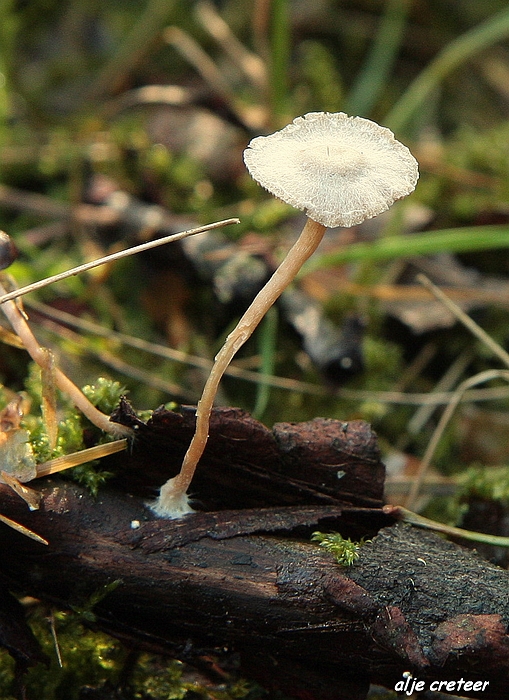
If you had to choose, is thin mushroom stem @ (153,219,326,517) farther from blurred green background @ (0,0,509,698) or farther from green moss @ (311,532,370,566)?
blurred green background @ (0,0,509,698)

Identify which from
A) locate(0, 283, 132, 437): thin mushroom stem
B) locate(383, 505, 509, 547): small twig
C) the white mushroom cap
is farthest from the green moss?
the white mushroom cap

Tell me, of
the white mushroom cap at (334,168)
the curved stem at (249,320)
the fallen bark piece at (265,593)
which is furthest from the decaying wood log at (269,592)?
the white mushroom cap at (334,168)

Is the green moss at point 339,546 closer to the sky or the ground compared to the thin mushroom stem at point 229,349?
closer to the ground

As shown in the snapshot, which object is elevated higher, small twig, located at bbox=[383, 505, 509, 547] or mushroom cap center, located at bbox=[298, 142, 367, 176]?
mushroom cap center, located at bbox=[298, 142, 367, 176]

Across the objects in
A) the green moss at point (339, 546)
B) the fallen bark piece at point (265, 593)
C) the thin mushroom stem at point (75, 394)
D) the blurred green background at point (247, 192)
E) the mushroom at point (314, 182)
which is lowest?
the fallen bark piece at point (265, 593)

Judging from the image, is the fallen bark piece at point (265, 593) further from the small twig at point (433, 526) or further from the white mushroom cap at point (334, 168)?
the white mushroom cap at point (334, 168)

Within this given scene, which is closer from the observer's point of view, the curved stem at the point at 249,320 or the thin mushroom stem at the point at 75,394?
the curved stem at the point at 249,320

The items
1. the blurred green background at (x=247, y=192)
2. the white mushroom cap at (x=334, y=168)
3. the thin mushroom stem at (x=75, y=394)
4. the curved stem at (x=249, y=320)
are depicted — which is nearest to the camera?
the white mushroom cap at (x=334, y=168)

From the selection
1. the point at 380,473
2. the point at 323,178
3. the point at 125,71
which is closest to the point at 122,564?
the point at 380,473
